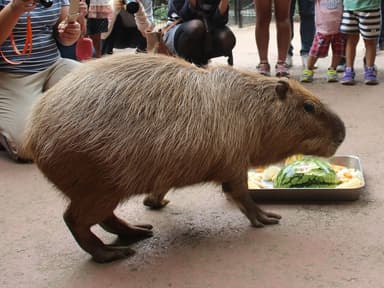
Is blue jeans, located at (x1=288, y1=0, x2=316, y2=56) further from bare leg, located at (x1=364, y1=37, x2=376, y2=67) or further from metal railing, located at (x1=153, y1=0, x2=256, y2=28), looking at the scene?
metal railing, located at (x1=153, y1=0, x2=256, y2=28)

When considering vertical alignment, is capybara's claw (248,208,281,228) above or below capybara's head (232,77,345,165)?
below

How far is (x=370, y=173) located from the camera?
3309mm

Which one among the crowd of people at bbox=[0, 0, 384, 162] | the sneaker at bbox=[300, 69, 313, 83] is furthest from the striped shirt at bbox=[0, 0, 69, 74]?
the sneaker at bbox=[300, 69, 313, 83]

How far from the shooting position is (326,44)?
5.45 m

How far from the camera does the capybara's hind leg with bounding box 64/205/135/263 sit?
7.91 feet

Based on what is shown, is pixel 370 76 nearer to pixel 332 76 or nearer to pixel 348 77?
pixel 348 77

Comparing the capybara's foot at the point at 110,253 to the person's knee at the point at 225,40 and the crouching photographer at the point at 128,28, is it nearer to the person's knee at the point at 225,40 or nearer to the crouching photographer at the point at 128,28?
the person's knee at the point at 225,40

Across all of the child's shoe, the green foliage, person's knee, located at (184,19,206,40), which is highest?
person's knee, located at (184,19,206,40)

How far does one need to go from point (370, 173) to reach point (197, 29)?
2.08m

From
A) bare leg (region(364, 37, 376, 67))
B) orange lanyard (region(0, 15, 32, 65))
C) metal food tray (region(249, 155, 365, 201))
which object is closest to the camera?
metal food tray (region(249, 155, 365, 201))

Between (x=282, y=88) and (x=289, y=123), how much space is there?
0.15 metres

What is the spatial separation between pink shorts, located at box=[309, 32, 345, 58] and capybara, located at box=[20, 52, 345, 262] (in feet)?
9.22

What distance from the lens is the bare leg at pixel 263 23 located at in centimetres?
513

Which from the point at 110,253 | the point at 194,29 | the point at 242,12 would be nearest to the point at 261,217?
the point at 110,253
